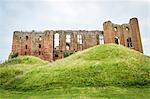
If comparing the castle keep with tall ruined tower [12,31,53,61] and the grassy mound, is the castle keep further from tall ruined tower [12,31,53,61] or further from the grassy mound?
the grassy mound

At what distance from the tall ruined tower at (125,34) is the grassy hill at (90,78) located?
25.7 m

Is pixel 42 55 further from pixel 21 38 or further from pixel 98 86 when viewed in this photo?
pixel 98 86

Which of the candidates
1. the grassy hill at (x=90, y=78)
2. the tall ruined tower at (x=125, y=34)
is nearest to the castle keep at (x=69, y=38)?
the tall ruined tower at (x=125, y=34)

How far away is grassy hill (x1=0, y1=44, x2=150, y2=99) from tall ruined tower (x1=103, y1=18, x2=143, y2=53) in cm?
2574

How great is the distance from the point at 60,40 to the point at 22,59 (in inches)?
666

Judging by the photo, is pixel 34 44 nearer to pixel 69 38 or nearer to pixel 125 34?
pixel 69 38

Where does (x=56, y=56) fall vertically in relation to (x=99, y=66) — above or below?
above

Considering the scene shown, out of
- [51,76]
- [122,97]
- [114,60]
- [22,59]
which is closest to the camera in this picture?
[122,97]

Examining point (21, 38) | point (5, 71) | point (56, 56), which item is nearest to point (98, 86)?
point (5, 71)

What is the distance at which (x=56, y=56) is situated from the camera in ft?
217

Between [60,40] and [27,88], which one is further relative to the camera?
[60,40]

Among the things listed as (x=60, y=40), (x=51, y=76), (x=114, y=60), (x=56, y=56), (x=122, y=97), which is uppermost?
(x=60, y=40)

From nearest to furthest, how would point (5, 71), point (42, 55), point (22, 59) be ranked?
1. point (5, 71)
2. point (22, 59)
3. point (42, 55)

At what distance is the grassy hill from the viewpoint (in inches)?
1005
